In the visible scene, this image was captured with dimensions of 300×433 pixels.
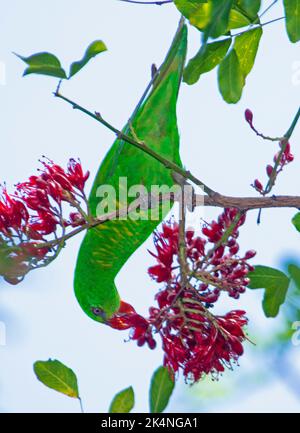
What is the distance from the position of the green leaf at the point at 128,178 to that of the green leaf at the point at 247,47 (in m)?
1.41

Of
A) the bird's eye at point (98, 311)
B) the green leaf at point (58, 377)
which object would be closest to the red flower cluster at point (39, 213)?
the green leaf at point (58, 377)

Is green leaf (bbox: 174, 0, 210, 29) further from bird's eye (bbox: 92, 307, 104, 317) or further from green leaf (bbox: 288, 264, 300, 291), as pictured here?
bird's eye (bbox: 92, 307, 104, 317)

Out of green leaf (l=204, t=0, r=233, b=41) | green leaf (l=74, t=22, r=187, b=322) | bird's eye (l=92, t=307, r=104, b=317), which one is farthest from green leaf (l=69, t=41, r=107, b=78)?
bird's eye (l=92, t=307, r=104, b=317)

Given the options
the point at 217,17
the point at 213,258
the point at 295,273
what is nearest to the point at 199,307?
the point at 213,258

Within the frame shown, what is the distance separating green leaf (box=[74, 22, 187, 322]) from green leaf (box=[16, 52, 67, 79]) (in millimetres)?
2015

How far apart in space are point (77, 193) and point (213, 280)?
0.78 metres

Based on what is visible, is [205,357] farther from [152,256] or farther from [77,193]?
[77,193]

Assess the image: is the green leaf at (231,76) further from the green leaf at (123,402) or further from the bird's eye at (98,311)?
the bird's eye at (98,311)

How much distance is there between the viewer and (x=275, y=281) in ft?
8.26

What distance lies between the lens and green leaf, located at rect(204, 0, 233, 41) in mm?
1421

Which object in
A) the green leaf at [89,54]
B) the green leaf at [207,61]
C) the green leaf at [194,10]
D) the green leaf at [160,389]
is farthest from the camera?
the green leaf at [207,61]

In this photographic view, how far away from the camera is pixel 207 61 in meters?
2.78

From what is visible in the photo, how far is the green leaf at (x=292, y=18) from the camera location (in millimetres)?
2137

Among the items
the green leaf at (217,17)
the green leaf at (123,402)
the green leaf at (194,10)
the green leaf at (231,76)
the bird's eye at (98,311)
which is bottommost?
the bird's eye at (98,311)
